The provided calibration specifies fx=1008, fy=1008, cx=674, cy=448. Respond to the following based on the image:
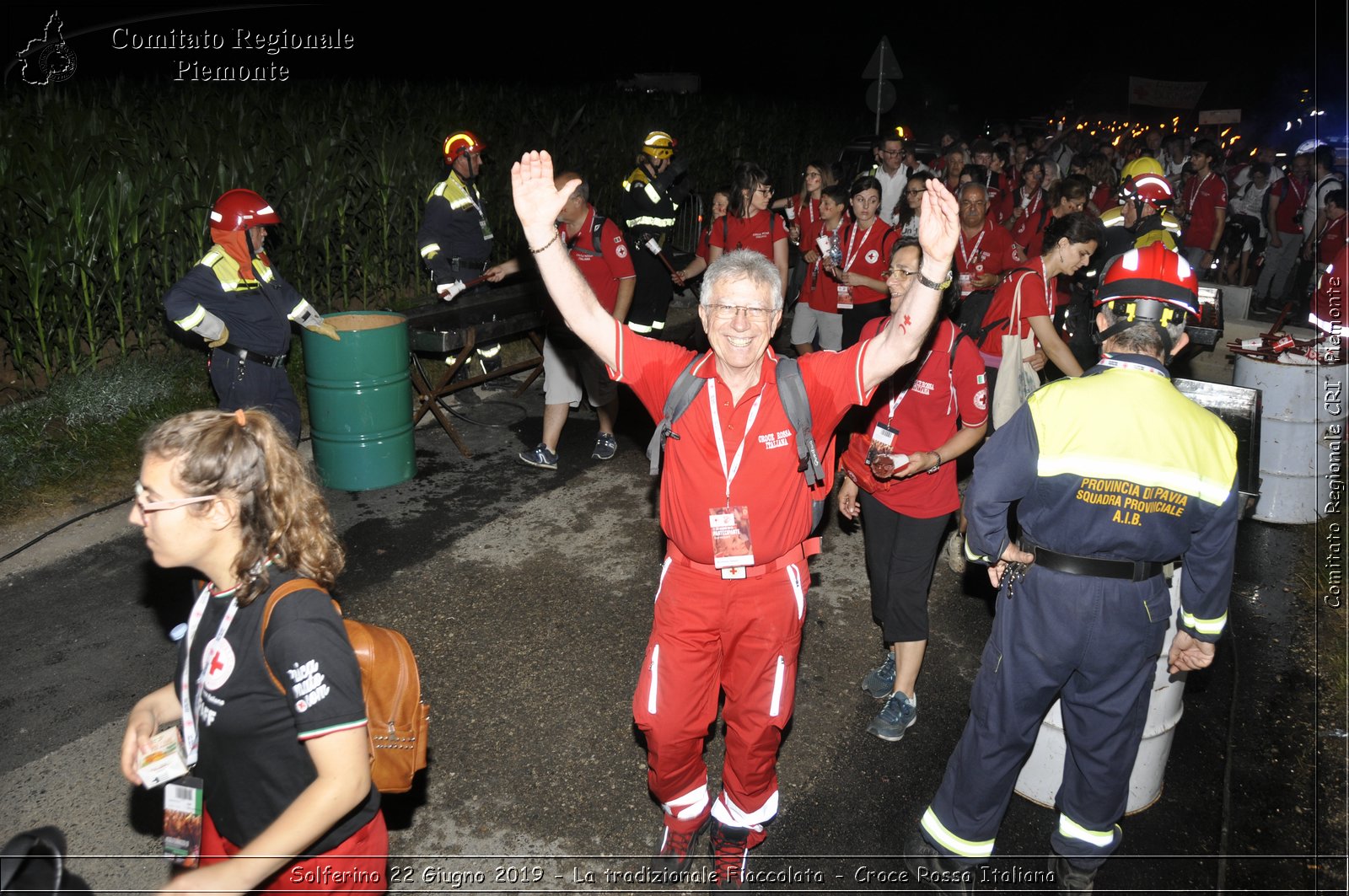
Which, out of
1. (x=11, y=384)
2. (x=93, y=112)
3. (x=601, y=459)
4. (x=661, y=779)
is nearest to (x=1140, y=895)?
(x=661, y=779)

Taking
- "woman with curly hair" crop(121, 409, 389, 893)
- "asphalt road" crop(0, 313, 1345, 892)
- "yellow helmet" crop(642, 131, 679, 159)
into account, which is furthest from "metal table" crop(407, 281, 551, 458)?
"woman with curly hair" crop(121, 409, 389, 893)

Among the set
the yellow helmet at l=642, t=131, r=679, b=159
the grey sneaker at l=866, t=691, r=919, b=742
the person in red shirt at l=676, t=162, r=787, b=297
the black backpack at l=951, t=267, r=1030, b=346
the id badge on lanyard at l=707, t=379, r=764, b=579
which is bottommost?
the grey sneaker at l=866, t=691, r=919, b=742

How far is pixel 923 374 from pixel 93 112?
8.30 meters

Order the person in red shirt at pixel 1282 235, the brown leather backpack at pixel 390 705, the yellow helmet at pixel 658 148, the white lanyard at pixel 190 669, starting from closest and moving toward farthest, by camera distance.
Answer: the white lanyard at pixel 190 669 → the brown leather backpack at pixel 390 705 → the yellow helmet at pixel 658 148 → the person in red shirt at pixel 1282 235

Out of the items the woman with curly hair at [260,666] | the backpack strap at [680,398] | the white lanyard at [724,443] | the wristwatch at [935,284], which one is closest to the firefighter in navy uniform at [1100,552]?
the wristwatch at [935,284]

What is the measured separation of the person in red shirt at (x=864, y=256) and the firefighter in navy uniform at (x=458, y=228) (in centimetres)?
353

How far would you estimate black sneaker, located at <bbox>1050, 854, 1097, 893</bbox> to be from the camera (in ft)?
12.4

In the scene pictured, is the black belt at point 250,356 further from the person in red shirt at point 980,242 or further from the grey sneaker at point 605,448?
the person in red shirt at point 980,242

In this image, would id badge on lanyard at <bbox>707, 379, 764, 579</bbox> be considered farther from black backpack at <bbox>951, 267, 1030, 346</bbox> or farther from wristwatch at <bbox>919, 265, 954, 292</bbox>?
black backpack at <bbox>951, 267, 1030, 346</bbox>

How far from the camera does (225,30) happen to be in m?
18.9

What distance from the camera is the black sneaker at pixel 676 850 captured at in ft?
12.9

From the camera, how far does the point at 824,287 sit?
338 inches

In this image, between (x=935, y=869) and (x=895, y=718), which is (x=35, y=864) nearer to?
(x=935, y=869)

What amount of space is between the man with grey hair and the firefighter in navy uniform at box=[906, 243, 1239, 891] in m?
0.60
